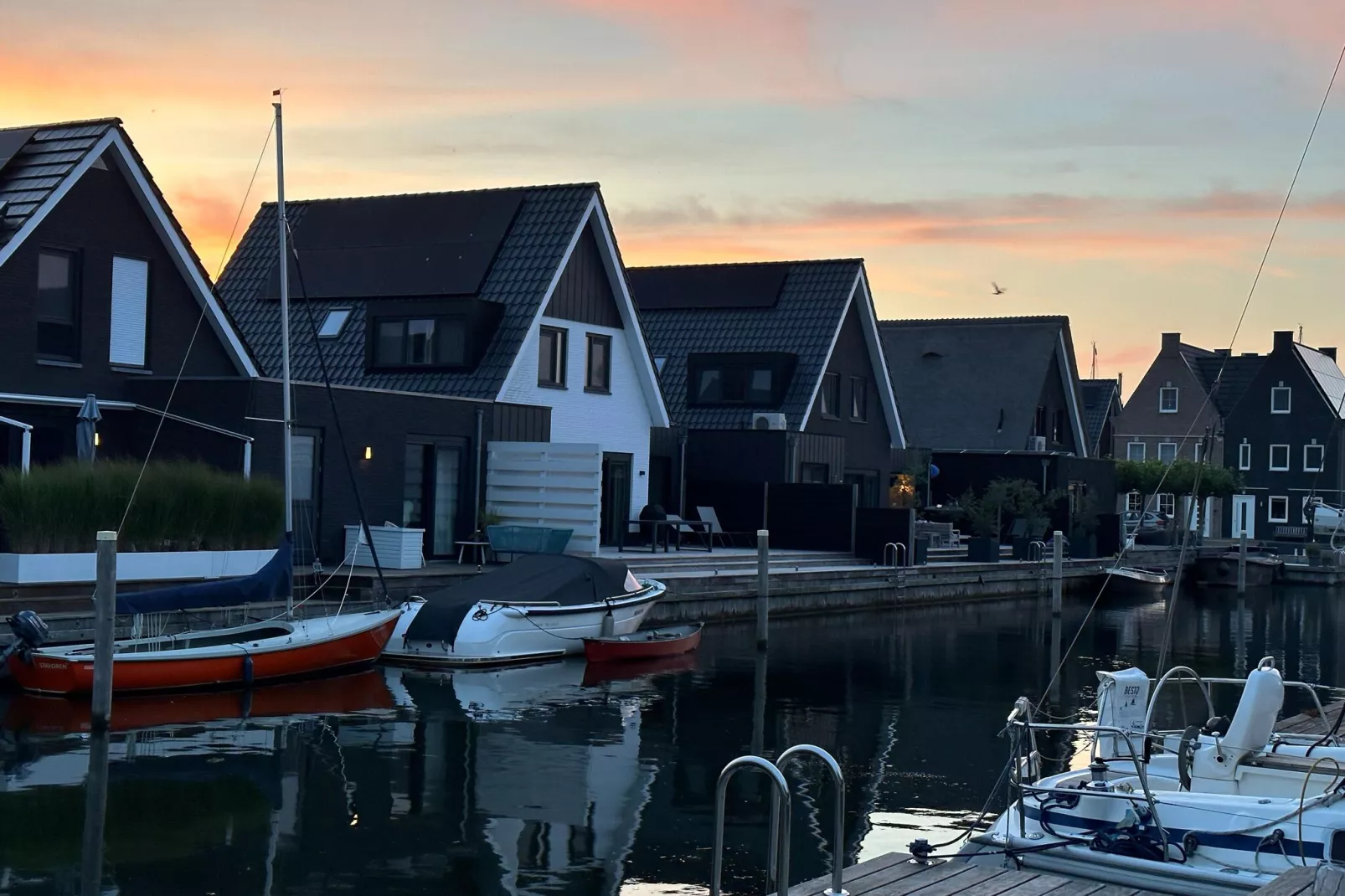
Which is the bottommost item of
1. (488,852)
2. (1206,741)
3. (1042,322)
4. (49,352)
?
(488,852)

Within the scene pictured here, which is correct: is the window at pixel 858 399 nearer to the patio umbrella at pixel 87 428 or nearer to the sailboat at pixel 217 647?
the sailboat at pixel 217 647

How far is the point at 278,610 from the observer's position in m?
21.1

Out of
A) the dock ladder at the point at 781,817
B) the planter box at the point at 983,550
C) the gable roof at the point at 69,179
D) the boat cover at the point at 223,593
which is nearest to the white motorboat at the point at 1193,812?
the dock ladder at the point at 781,817

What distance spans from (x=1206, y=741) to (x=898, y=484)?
108 ft

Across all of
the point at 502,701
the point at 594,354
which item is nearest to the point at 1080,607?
the point at 594,354

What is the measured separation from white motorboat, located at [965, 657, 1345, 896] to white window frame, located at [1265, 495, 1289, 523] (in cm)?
5864

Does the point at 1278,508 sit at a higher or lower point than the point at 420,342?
lower

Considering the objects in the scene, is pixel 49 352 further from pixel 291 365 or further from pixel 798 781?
pixel 798 781

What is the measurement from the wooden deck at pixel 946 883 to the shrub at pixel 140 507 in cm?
1359

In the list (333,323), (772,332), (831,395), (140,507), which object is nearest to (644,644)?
(140,507)

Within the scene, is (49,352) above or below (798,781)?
above

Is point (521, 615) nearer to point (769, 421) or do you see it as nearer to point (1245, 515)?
point (769, 421)

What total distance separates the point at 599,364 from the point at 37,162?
13213 mm

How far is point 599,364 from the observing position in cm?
3466
